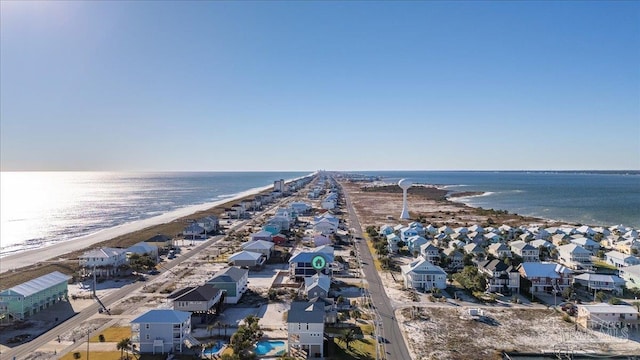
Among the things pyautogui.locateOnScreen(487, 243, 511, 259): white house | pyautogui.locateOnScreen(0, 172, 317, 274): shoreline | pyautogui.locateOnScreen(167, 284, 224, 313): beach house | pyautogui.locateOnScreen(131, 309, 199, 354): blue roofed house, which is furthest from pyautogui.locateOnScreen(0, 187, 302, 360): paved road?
pyautogui.locateOnScreen(487, 243, 511, 259): white house

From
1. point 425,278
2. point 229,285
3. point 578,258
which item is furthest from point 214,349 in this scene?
point 578,258

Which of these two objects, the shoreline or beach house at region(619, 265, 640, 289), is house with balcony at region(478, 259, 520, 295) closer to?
beach house at region(619, 265, 640, 289)

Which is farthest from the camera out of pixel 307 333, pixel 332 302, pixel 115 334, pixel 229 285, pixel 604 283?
pixel 604 283

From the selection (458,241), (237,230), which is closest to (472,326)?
(458,241)

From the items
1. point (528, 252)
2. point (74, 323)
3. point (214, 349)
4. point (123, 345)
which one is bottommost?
point (74, 323)

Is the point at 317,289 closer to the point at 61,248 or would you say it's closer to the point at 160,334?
the point at 160,334
